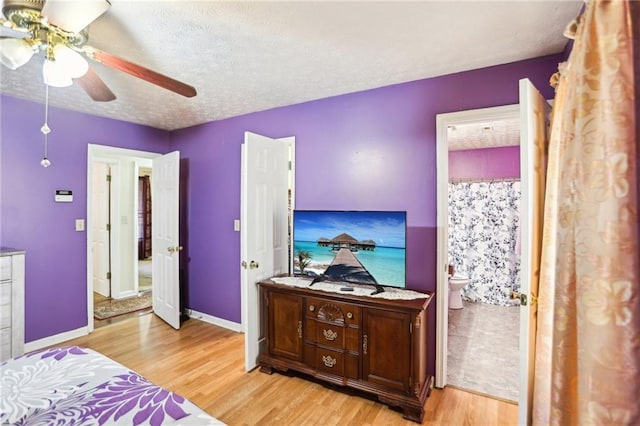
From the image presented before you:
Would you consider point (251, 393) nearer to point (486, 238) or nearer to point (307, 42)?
point (307, 42)

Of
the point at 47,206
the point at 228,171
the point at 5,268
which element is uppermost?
the point at 228,171

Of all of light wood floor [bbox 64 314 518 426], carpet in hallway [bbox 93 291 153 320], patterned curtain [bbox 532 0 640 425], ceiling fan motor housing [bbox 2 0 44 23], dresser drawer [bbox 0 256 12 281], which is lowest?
light wood floor [bbox 64 314 518 426]

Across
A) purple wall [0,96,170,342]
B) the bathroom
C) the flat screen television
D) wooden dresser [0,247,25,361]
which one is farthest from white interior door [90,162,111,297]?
the bathroom

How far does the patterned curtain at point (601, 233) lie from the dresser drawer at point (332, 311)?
1354mm

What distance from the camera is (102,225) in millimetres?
4734

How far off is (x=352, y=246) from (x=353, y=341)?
69cm

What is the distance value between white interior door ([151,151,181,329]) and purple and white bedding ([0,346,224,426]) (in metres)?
2.22

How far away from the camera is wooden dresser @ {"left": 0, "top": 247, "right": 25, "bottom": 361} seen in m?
2.49

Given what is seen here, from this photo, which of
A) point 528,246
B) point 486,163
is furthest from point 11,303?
point 486,163

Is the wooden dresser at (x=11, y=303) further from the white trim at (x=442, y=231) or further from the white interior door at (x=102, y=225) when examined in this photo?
the white trim at (x=442, y=231)

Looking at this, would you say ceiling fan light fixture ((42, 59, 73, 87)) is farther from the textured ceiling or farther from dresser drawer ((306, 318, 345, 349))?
dresser drawer ((306, 318, 345, 349))

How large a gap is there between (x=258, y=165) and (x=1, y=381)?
195 centimetres

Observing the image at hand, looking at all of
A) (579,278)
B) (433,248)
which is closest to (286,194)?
(433,248)

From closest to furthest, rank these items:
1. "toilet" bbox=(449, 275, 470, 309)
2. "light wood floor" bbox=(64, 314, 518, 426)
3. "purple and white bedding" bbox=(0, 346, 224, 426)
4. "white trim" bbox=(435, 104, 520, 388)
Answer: "purple and white bedding" bbox=(0, 346, 224, 426) → "light wood floor" bbox=(64, 314, 518, 426) → "white trim" bbox=(435, 104, 520, 388) → "toilet" bbox=(449, 275, 470, 309)
